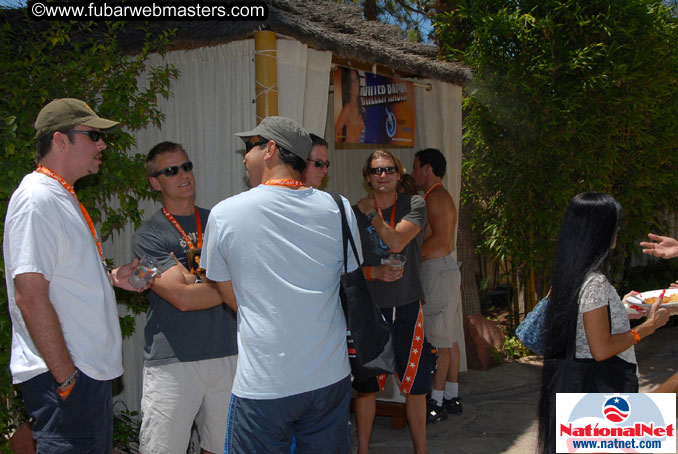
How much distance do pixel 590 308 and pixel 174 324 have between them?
74.6 inches

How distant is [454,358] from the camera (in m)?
5.38

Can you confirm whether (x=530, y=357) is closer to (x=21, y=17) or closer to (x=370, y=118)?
(x=370, y=118)

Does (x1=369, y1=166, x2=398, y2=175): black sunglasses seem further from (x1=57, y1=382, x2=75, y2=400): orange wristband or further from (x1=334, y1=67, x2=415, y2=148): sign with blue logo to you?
(x1=57, y1=382, x2=75, y2=400): orange wristband

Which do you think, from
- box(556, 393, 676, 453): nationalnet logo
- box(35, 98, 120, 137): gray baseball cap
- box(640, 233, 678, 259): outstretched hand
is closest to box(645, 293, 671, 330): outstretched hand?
box(556, 393, 676, 453): nationalnet logo

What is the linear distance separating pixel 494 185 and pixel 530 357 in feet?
6.76

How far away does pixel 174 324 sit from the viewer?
305 centimetres

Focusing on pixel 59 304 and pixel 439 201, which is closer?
pixel 59 304

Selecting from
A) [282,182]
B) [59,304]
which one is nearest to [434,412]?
[282,182]

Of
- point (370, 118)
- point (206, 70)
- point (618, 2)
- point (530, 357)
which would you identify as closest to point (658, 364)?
point (530, 357)

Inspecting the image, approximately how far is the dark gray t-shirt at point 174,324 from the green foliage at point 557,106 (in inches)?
186

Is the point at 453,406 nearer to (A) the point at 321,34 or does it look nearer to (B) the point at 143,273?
(A) the point at 321,34

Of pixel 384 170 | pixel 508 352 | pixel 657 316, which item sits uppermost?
pixel 384 170

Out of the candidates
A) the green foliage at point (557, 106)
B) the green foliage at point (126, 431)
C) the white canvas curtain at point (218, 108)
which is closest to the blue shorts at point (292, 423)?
the white canvas curtain at point (218, 108)

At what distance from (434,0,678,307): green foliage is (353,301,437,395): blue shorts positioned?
3.50m
